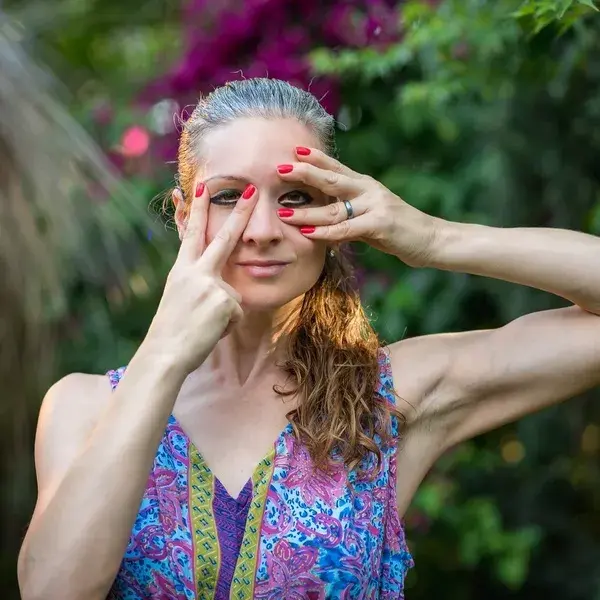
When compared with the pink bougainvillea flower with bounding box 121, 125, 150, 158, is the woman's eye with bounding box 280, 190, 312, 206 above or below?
below

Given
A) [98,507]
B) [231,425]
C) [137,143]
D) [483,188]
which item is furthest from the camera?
[137,143]

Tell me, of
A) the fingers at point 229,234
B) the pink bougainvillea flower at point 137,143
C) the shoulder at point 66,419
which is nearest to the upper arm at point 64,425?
the shoulder at point 66,419

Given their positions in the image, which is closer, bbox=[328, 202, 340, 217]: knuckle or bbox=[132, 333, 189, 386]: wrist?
bbox=[132, 333, 189, 386]: wrist

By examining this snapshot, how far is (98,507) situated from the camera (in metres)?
1.61

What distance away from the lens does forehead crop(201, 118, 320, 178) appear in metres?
1.86

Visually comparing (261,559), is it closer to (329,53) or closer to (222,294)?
(222,294)

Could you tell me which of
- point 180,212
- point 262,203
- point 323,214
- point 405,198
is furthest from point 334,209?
point 405,198

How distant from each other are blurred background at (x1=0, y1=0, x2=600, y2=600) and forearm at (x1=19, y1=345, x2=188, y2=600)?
1.26 m

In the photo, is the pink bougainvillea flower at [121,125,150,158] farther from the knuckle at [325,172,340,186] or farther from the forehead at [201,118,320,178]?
the knuckle at [325,172,340,186]

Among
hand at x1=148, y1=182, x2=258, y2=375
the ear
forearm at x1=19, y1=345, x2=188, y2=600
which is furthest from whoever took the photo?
the ear

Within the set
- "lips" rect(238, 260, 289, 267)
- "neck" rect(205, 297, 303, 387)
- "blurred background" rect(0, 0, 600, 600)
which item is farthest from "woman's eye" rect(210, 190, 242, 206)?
"blurred background" rect(0, 0, 600, 600)

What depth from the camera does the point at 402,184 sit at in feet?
10.0

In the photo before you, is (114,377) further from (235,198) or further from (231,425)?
(235,198)

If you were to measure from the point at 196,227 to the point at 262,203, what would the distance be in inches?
4.7
